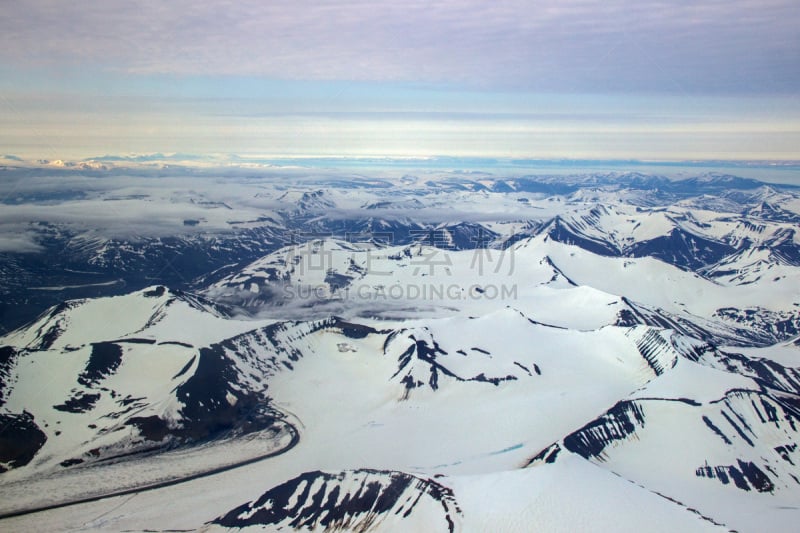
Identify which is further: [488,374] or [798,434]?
[488,374]

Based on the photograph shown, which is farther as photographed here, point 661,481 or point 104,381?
point 104,381

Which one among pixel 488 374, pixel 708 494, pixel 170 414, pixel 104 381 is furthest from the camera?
pixel 488 374

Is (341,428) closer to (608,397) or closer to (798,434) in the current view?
(608,397)

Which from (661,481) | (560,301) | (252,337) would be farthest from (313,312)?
(661,481)

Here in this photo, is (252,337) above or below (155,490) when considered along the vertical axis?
above

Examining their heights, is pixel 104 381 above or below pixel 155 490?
above

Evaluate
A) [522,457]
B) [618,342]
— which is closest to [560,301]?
[618,342]

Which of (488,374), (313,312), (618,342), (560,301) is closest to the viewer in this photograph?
(488,374)

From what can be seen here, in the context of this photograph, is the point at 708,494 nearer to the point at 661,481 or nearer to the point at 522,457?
the point at 661,481

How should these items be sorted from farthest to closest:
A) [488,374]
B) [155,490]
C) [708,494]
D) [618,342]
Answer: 1. [618,342]
2. [488,374]
3. [155,490]
4. [708,494]
